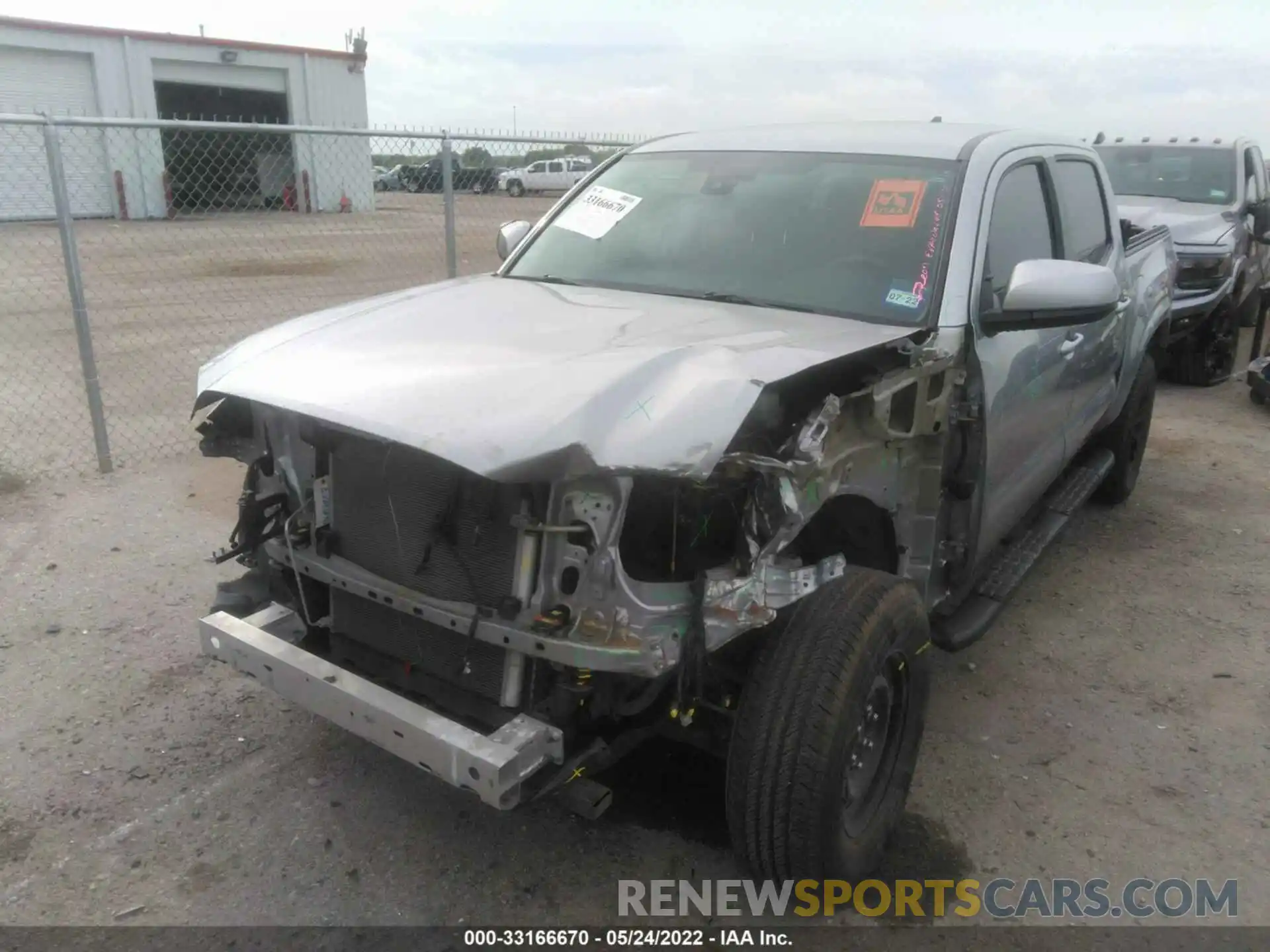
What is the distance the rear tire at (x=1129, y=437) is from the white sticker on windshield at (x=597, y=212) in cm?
304

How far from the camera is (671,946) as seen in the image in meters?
2.58

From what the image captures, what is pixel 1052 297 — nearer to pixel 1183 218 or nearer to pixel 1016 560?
pixel 1016 560

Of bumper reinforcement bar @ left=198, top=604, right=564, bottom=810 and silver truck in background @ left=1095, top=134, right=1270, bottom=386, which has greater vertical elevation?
silver truck in background @ left=1095, top=134, right=1270, bottom=386

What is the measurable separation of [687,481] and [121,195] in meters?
23.0

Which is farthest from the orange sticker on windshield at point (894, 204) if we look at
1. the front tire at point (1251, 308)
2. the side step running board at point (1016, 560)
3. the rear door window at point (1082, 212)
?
the front tire at point (1251, 308)

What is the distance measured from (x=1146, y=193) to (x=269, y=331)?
9053mm

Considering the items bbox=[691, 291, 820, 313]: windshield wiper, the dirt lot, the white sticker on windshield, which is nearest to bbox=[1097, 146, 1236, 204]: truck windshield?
the dirt lot

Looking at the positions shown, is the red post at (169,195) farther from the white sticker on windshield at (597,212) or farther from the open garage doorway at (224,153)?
the white sticker on windshield at (597,212)

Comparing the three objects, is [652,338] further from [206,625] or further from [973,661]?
[973,661]

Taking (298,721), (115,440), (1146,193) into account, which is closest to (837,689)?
(298,721)

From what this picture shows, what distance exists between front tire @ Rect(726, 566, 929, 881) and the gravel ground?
404 mm

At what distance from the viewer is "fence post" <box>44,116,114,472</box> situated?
17.0 feet

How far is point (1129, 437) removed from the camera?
18.1ft

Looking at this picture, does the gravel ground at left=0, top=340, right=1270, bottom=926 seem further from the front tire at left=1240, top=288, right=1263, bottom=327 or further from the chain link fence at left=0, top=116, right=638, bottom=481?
the front tire at left=1240, top=288, right=1263, bottom=327
